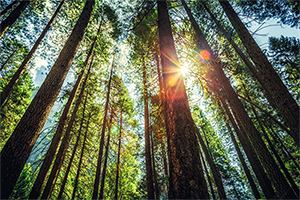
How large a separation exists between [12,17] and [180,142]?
1040 centimetres

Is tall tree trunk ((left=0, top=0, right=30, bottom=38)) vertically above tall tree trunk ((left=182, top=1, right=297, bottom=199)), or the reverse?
tall tree trunk ((left=0, top=0, right=30, bottom=38))


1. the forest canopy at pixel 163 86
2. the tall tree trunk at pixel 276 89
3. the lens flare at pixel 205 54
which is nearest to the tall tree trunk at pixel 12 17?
Answer: the forest canopy at pixel 163 86

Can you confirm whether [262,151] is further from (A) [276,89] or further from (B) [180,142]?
(B) [180,142]

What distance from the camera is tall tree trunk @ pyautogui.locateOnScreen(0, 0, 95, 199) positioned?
2291 millimetres

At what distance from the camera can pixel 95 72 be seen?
10.1 meters

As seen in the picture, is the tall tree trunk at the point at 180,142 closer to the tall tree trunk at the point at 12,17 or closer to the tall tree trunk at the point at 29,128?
the tall tree trunk at the point at 29,128

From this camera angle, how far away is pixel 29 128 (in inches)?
106

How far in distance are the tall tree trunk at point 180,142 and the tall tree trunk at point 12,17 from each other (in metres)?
8.64

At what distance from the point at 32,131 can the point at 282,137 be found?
22.7 metres

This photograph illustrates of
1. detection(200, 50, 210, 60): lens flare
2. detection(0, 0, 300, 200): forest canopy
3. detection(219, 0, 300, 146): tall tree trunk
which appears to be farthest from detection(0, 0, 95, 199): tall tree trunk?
detection(219, 0, 300, 146): tall tree trunk

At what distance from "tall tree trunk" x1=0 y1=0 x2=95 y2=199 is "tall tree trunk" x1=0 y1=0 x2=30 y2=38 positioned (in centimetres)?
511

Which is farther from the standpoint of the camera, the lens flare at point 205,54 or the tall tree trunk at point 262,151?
the lens flare at point 205,54

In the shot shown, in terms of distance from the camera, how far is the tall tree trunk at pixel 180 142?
→ 4.57ft

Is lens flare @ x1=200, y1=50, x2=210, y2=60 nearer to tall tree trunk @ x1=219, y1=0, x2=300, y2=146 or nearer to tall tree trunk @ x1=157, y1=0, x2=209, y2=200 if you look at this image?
tall tree trunk @ x1=219, y1=0, x2=300, y2=146
